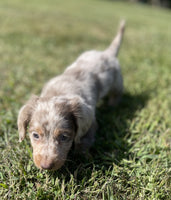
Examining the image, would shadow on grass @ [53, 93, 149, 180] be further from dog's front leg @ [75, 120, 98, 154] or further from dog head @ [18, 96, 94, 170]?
dog head @ [18, 96, 94, 170]

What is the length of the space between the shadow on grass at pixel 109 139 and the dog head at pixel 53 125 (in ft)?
0.80

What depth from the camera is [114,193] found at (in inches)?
81.6

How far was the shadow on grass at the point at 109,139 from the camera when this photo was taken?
2346mm

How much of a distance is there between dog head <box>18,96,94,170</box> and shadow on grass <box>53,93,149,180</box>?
0.24 m

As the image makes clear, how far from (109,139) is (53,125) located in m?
1.05

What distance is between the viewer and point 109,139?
2918 mm

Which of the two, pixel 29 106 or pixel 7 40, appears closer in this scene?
pixel 29 106

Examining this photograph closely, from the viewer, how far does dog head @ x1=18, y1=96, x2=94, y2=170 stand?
6.66ft

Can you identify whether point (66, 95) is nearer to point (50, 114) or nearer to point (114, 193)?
point (50, 114)

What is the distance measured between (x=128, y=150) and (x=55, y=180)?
1023 mm

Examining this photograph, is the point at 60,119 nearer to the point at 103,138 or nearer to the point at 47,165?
the point at 47,165

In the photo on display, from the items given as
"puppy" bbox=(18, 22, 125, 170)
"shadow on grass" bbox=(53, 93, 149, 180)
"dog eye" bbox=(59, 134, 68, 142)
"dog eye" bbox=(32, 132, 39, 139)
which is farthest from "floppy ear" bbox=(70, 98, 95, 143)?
"dog eye" bbox=(32, 132, 39, 139)

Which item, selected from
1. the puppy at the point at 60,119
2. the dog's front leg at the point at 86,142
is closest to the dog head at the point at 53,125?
the puppy at the point at 60,119

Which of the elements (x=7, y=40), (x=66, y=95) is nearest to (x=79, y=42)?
(x=7, y=40)
